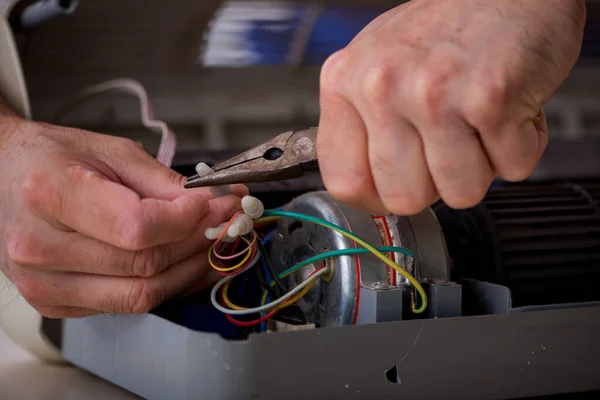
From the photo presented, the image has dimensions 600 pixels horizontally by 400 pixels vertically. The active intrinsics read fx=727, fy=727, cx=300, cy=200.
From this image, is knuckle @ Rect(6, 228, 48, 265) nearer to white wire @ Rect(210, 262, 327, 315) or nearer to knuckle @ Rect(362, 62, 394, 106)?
white wire @ Rect(210, 262, 327, 315)

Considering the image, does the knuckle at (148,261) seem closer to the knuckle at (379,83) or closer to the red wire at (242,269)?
the red wire at (242,269)

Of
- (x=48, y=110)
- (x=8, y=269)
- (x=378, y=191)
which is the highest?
(x=378, y=191)

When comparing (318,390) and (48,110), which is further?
(48,110)

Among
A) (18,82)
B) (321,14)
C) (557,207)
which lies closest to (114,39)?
(321,14)

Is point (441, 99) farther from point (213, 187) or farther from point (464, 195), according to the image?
point (213, 187)

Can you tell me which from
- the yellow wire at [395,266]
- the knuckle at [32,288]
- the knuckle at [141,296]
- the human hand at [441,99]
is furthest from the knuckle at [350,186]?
the knuckle at [32,288]

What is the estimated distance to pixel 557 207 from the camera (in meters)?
0.87

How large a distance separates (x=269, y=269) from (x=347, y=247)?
9cm

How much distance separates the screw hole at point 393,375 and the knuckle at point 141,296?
219 mm

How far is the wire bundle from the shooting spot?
64 centimetres

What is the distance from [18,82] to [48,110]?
19.4 inches

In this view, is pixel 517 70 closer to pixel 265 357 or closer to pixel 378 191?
pixel 378 191

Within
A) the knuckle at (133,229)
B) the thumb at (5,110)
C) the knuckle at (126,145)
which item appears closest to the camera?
the knuckle at (133,229)

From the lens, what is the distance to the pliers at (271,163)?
613mm
